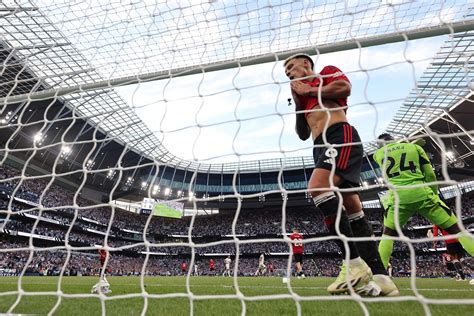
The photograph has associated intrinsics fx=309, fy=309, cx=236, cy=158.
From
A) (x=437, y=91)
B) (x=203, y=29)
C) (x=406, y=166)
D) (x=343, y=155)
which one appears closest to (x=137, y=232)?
(x=437, y=91)

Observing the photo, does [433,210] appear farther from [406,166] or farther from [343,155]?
[343,155]

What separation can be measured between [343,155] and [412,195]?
81.2 inches

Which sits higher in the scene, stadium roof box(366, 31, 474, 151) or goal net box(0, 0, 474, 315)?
stadium roof box(366, 31, 474, 151)

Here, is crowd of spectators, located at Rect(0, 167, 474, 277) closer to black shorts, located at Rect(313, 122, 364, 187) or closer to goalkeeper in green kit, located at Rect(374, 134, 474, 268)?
goalkeeper in green kit, located at Rect(374, 134, 474, 268)

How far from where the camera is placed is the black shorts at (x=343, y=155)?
254 cm

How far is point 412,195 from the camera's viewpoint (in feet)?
13.1

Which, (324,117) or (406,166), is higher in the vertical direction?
(406,166)

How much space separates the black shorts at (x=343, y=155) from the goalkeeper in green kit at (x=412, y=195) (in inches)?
62.7

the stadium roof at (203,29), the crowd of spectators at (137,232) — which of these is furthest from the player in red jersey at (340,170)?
the crowd of spectators at (137,232)

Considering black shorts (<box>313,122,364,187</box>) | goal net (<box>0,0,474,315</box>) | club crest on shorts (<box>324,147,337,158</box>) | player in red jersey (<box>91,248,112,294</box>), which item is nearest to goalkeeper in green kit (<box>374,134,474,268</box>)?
goal net (<box>0,0,474,315</box>)

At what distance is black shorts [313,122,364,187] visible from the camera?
254cm

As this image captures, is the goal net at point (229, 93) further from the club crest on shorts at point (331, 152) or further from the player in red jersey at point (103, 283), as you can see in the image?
the club crest on shorts at point (331, 152)

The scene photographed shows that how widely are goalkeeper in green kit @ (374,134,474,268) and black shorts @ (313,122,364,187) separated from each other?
1.59m

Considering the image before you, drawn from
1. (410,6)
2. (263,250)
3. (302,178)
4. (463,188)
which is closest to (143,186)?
(263,250)
